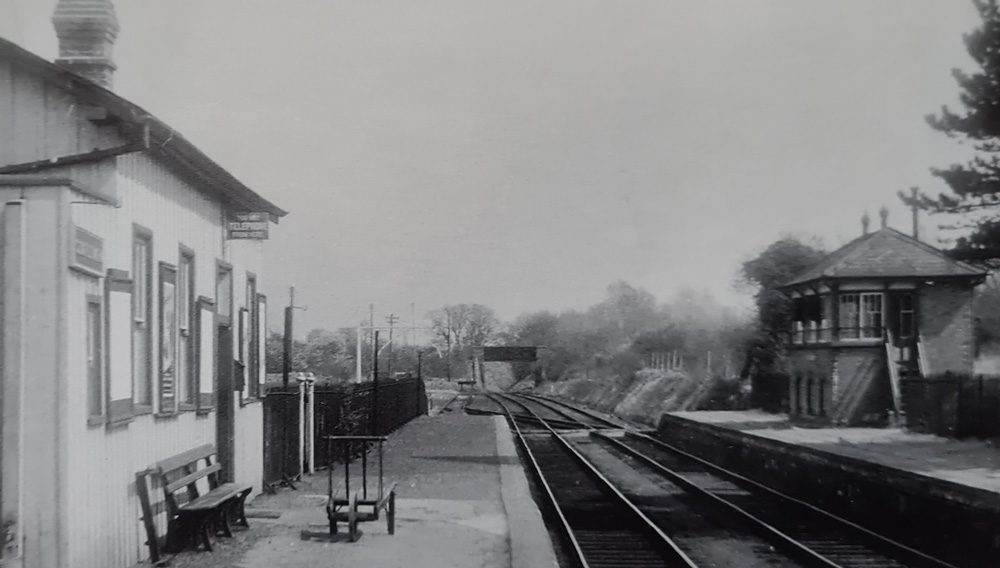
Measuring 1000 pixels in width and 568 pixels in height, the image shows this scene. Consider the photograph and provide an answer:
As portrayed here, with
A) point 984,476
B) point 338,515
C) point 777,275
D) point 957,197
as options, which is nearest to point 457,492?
point 338,515

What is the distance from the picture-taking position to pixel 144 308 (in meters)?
9.19

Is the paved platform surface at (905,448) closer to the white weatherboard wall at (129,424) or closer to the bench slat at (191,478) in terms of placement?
the bench slat at (191,478)

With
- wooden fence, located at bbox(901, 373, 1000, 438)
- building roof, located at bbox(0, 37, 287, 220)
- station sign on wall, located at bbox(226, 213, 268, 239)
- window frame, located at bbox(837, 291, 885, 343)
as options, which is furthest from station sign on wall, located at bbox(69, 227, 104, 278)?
window frame, located at bbox(837, 291, 885, 343)

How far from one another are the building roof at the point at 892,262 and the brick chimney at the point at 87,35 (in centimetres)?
2454

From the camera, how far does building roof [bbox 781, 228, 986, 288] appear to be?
30.8m

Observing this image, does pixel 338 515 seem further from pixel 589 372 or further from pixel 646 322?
pixel 589 372

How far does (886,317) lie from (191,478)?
25.6 metres

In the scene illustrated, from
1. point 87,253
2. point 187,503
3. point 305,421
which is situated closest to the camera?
point 87,253

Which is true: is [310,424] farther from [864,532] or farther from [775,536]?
[864,532]

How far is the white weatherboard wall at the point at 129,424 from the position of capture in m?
7.39

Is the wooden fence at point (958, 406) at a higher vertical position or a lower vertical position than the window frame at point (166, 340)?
lower

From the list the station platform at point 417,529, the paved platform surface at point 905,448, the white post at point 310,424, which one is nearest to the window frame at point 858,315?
the paved platform surface at point 905,448

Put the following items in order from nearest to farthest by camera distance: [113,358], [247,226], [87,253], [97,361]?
[87,253]
[97,361]
[113,358]
[247,226]

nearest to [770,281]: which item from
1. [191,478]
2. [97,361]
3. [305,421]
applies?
[305,421]
